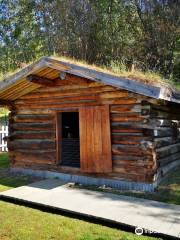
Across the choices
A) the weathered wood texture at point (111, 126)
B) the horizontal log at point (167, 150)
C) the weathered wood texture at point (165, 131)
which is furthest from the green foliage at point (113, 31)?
the weathered wood texture at point (111, 126)

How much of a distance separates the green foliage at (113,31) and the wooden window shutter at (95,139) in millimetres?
12331

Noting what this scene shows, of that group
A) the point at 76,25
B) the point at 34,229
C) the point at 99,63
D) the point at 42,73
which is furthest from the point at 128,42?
the point at 34,229

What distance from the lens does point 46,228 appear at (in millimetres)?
6078

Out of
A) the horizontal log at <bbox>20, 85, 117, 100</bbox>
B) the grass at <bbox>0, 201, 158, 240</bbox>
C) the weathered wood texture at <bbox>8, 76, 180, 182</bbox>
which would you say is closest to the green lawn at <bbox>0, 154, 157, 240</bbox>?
the grass at <bbox>0, 201, 158, 240</bbox>

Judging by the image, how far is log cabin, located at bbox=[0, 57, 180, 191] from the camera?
8.65 meters

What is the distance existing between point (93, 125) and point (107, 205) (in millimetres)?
2926

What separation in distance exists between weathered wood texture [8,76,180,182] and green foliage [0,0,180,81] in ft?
37.2

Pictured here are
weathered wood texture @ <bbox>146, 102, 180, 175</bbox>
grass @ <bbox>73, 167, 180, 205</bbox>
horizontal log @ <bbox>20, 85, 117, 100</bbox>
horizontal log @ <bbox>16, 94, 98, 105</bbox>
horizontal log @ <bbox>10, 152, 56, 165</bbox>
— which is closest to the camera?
grass @ <bbox>73, 167, 180, 205</bbox>

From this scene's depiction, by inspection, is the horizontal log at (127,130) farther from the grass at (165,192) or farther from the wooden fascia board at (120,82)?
the grass at (165,192)

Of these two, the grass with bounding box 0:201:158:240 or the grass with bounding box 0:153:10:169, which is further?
Answer: the grass with bounding box 0:153:10:169

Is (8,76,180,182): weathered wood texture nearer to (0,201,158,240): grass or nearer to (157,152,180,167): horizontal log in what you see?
(157,152,180,167): horizontal log

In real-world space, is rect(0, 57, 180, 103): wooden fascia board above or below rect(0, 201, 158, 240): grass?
above

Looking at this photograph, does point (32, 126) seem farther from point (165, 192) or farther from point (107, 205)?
point (165, 192)

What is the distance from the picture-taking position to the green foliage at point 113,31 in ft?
74.8
